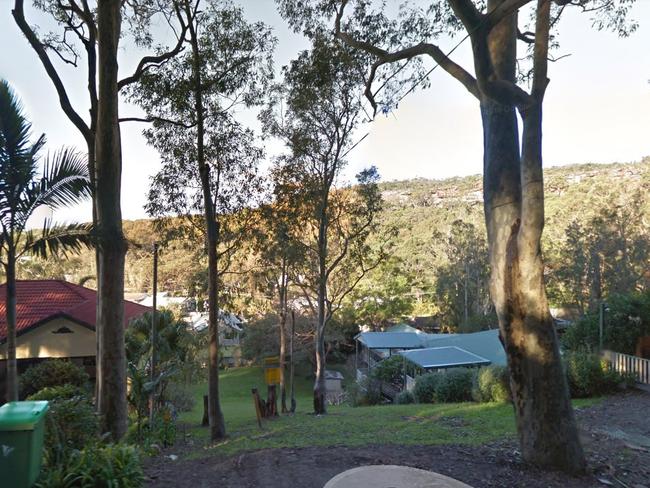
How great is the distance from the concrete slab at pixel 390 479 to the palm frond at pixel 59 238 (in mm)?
4937

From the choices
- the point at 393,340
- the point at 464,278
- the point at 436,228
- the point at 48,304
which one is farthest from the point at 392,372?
the point at 436,228

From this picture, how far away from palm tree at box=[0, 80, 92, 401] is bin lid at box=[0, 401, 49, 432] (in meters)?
3.45

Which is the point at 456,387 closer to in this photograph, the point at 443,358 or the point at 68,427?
the point at 443,358

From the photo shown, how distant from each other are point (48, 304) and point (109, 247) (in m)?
13.1

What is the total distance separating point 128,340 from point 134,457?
1097 centimetres

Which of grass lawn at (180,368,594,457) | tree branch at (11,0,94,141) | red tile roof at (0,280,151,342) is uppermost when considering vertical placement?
tree branch at (11,0,94,141)

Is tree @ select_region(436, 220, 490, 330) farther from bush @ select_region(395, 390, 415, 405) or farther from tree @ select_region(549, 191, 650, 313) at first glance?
bush @ select_region(395, 390, 415, 405)

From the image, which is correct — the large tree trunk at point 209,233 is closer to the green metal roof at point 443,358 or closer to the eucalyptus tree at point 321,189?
the eucalyptus tree at point 321,189

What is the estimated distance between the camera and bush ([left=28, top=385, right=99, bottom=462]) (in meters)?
4.56

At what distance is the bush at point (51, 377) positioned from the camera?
13.6 metres

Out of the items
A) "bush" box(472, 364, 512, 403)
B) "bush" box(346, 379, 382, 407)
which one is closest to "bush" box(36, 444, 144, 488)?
"bush" box(472, 364, 512, 403)

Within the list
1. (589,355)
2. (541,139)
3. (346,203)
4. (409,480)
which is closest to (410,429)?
(409,480)

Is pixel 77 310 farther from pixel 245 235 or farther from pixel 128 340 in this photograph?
pixel 245 235

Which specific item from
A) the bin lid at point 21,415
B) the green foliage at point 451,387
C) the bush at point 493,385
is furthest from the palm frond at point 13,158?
the green foliage at point 451,387
